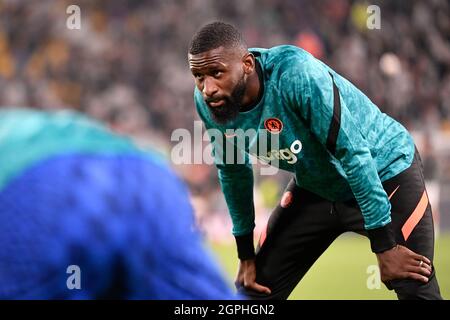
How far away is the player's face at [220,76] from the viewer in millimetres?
3320

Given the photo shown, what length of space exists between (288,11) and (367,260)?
526 cm

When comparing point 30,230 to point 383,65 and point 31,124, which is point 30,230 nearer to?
point 31,124

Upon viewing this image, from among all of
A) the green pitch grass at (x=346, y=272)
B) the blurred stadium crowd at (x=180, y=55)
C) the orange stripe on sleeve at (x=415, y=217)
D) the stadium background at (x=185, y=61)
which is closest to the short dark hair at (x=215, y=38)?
the orange stripe on sleeve at (x=415, y=217)

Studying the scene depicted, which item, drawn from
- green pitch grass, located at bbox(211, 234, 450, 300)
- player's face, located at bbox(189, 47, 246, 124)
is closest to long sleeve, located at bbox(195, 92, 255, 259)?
player's face, located at bbox(189, 47, 246, 124)

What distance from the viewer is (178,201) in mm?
1058

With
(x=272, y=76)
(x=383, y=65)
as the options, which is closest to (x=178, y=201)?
(x=272, y=76)

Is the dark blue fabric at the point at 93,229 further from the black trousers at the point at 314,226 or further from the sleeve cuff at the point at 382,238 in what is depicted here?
the black trousers at the point at 314,226

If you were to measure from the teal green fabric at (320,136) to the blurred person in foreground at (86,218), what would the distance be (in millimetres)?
2253

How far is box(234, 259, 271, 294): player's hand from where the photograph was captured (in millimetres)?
4058

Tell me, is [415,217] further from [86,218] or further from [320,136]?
[86,218]

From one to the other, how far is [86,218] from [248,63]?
2540mm

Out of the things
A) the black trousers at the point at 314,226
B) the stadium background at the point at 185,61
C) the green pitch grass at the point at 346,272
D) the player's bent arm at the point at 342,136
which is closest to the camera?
the player's bent arm at the point at 342,136

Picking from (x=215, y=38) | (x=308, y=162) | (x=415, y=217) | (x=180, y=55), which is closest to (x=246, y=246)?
(x=308, y=162)

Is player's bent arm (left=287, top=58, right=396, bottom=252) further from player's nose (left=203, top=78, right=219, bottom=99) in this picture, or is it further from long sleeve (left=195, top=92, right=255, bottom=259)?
long sleeve (left=195, top=92, right=255, bottom=259)
